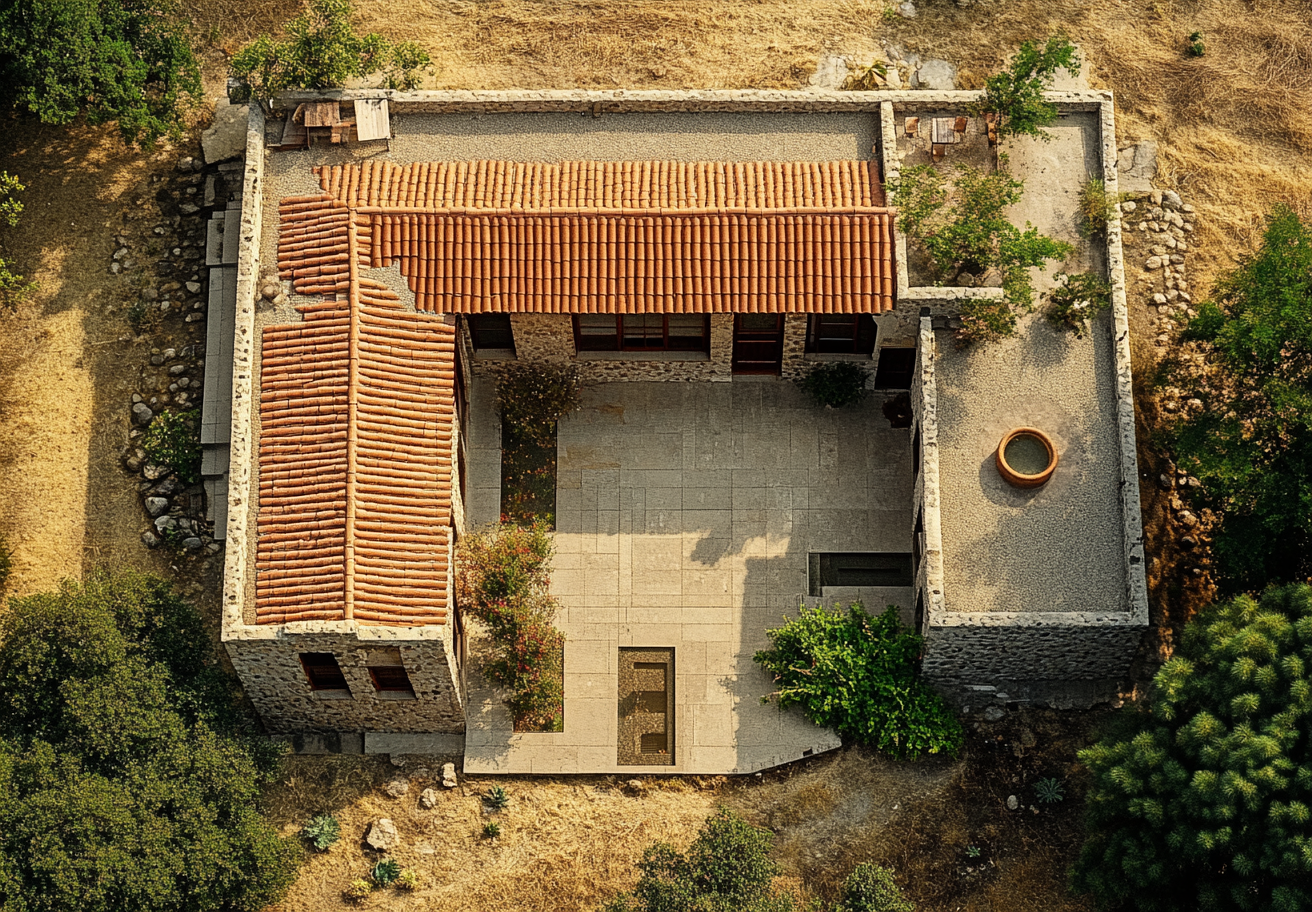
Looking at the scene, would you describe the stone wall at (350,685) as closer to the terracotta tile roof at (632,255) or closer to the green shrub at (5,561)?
the green shrub at (5,561)

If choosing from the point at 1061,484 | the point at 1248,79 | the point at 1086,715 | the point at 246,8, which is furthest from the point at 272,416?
the point at 1248,79

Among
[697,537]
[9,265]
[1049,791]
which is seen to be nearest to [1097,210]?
[697,537]

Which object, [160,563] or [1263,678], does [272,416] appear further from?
[1263,678]

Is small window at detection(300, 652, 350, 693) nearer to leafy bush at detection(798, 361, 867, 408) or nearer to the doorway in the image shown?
the doorway

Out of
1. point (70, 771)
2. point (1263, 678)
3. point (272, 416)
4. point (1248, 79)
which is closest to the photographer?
point (1263, 678)

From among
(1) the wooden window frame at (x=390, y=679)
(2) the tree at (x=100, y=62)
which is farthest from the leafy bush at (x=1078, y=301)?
(2) the tree at (x=100, y=62)
